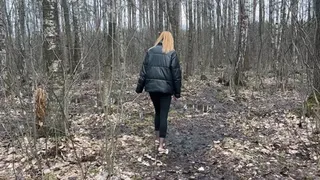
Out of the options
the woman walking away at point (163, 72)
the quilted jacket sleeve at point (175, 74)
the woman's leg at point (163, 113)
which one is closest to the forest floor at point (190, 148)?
the woman's leg at point (163, 113)

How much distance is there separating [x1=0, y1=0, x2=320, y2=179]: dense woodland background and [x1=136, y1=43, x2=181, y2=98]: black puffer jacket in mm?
418

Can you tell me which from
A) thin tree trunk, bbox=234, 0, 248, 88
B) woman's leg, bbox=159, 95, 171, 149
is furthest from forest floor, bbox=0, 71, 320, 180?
thin tree trunk, bbox=234, 0, 248, 88

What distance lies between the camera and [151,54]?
4.67 m

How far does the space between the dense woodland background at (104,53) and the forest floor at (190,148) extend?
→ 38 cm

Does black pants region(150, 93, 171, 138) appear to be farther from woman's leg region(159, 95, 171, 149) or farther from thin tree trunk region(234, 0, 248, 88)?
thin tree trunk region(234, 0, 248, 88)

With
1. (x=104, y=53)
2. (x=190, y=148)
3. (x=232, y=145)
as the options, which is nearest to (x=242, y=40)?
(x=104, y=53)

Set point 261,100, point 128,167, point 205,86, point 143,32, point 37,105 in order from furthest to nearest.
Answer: point 143,32
point 205,86
point 261,100
point 37,105
point 128,167

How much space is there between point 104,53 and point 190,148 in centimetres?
471

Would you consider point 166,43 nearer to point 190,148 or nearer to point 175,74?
point 175,74

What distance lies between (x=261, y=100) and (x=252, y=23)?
47.6 feet

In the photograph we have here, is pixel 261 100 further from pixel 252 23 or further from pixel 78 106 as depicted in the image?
pixel 252 23

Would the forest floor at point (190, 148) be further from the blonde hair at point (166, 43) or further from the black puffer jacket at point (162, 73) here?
the blonde hair at point (166, 43)

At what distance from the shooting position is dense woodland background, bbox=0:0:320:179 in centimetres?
390

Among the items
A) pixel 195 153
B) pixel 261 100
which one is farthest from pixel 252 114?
pixel 195 153
